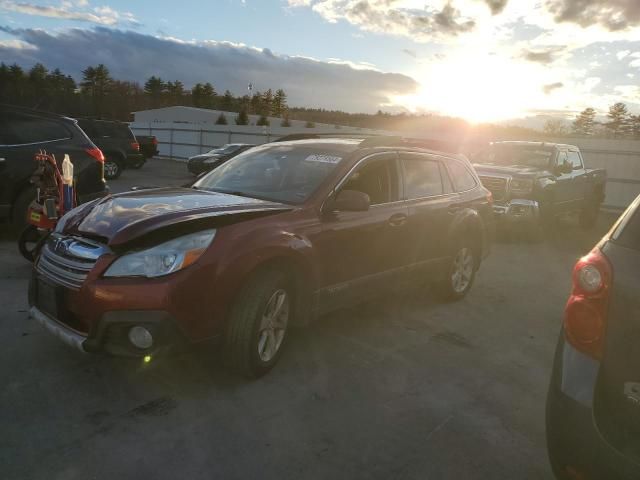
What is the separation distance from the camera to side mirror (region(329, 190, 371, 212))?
3.96 metres

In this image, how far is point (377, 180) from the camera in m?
4.62

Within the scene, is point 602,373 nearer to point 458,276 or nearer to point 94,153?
point 458,276

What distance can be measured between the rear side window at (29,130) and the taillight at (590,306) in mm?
7034

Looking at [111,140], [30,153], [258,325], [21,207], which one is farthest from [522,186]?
[111,140]

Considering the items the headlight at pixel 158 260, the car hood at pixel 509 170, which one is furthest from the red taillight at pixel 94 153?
the car hood at pixel 509 170

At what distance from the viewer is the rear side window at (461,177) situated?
5.80m

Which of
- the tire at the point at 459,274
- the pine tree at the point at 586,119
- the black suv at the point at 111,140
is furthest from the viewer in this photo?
the pine tree at the point at 586,119

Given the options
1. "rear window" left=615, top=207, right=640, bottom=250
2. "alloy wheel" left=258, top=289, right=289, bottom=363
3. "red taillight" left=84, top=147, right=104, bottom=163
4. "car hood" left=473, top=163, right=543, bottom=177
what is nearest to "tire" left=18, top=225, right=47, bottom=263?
"red taillight" left=84, top=147, right=104, bottom=163

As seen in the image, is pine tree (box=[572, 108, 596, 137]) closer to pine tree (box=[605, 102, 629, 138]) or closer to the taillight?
pine tree (box=[605, 102, 629, 138])

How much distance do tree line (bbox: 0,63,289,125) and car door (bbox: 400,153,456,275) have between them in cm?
7592

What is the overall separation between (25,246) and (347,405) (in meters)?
4.45

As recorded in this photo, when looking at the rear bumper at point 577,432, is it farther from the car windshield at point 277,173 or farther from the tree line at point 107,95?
the tree line at point 107,95

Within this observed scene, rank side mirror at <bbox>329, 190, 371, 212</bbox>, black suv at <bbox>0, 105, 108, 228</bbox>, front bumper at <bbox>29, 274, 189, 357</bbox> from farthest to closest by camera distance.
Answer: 1. black suv at <bbox>0, 105, 108, 228</bbox>
2. side mirror at <bbox>329, 190, 371, 212</bbox>
3. front bumper at <bbox>29, 274, 189, 357</bbox>

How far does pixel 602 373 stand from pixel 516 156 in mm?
9936
